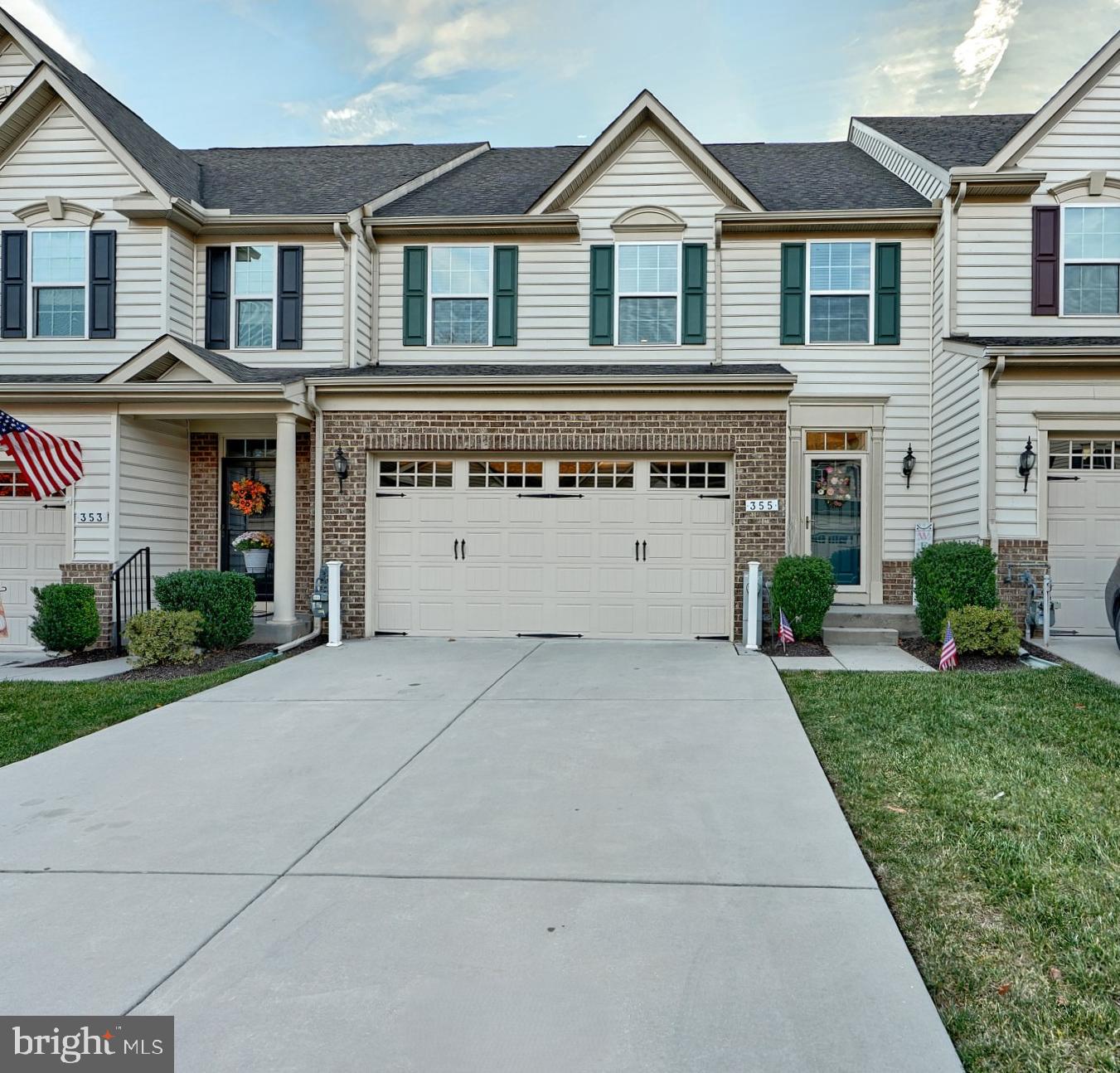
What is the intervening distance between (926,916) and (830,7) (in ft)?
50.7

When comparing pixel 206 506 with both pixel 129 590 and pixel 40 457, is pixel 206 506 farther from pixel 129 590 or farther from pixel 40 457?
pixel 40 457

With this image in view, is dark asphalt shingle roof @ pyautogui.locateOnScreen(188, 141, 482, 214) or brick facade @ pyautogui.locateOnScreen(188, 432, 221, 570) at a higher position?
dark asphalt shingle roof @ pyautogui.locateOnScreen(188, 141, 482, 214)

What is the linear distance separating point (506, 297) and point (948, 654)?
766 centimetres

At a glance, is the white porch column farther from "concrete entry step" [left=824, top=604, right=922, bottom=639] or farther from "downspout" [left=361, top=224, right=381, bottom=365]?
"concrete entry step" [left=824, top=604, right=922, bottom=639]

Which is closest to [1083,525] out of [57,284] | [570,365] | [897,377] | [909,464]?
[909,464]

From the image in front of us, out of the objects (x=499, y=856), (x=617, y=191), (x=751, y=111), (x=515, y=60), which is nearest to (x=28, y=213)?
(x=617, y=191)

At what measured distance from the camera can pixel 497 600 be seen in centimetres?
1080

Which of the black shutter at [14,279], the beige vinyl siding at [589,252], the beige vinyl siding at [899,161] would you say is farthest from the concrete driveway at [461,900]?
the beige vinyl siding at [899,161]

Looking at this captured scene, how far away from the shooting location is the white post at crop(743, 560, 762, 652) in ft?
31.4

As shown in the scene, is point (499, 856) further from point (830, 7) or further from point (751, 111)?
point (751, 111)

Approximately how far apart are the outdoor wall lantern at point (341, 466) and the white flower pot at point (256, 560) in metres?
1.95

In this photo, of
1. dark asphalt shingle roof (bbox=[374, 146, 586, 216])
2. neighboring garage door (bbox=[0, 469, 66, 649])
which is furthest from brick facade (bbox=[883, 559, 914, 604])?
neighboring garage door (bbox=[0, 469, 66, 649])

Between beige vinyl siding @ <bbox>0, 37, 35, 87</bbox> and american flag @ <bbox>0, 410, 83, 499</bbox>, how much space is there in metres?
7.24

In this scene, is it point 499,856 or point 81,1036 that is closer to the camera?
point 81,1036
